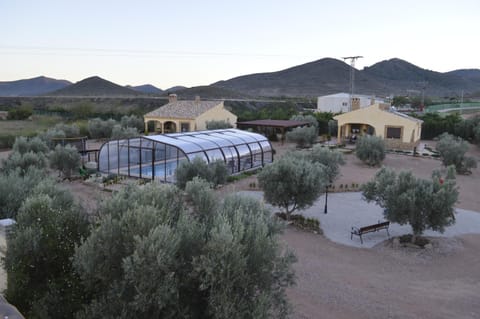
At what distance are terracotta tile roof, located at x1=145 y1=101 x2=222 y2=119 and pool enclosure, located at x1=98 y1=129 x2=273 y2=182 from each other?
55.0 ft

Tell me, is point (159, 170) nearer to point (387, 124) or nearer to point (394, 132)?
point (387, 124)

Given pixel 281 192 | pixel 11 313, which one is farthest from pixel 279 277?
pixel 281 192

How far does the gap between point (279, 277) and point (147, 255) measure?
215 cm

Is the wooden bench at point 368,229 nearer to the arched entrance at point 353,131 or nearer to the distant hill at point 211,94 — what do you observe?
the arched entrance at point 353,131

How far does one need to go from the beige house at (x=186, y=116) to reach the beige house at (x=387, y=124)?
43.1 feet

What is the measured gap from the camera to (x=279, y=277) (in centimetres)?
652

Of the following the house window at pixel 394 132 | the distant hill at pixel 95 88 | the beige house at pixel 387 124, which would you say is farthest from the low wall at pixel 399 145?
the distant hill at pixel 95 88

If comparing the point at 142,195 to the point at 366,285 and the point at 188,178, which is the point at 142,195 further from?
the point at 188,178

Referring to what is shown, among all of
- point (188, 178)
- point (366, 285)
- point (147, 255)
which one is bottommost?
point (366, 285)

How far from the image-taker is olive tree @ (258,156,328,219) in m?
15.6

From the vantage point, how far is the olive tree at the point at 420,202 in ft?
44.3

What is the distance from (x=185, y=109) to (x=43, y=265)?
38572mm

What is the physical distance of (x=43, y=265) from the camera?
7.25 meters

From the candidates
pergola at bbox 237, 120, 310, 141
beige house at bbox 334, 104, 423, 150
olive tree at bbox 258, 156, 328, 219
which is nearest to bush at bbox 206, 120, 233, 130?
pergola at bbox 237, 120, 310, 141
